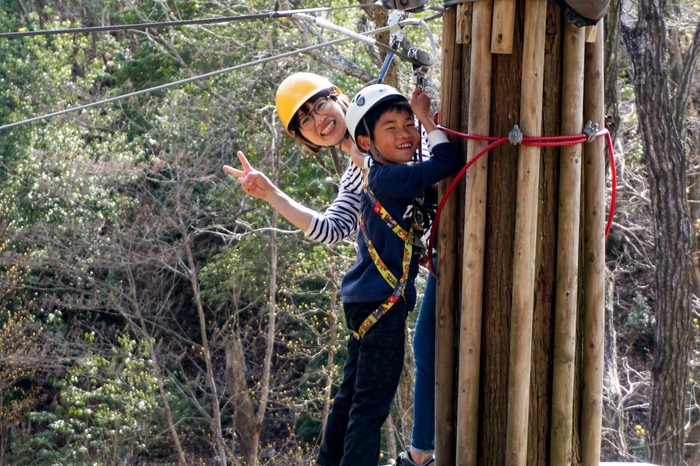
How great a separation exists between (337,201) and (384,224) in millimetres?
513

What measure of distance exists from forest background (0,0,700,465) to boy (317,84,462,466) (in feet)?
26.3

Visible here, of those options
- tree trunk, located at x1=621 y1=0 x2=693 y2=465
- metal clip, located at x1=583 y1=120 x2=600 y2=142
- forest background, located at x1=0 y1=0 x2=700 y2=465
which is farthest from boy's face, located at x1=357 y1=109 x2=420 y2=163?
forest background, located at x1=0 y1=0 x2=700 y2=465

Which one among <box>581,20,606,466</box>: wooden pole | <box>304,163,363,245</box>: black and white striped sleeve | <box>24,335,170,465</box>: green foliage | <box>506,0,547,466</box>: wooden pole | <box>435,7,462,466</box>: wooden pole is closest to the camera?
<box>506,0,547,466</box>: wooden pole

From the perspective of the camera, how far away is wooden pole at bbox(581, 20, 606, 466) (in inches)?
97.1

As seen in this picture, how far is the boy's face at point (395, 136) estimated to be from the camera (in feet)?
9.04

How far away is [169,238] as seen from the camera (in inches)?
522

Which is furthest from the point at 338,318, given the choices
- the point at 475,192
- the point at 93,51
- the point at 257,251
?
the point at 475,192

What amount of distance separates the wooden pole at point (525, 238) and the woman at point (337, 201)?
60cm

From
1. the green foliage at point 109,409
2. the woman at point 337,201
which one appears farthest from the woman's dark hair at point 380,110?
the green foliage at point 109,409

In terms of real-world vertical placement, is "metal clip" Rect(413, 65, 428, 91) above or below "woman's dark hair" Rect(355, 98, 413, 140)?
above

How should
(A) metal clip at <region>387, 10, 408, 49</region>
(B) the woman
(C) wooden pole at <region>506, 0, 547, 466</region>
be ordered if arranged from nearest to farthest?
(C) wooden pole at <region>506, 0, 547, 466</region> < (A) metal clip at <region>387, 10, 408, 49</region> < (B) the woman

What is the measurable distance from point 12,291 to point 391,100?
11.1 m

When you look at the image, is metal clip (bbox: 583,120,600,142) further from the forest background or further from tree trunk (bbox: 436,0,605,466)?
the forest background

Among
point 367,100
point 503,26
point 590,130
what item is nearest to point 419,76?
point 367,100
